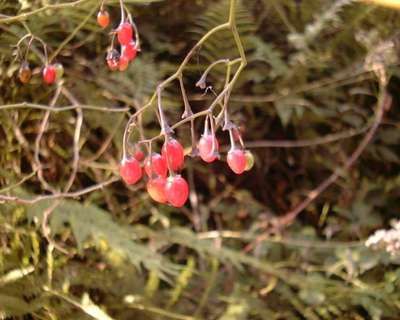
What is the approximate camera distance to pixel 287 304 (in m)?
1.74

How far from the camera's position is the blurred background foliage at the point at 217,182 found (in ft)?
4.86

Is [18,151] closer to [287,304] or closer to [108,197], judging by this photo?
[108,197]

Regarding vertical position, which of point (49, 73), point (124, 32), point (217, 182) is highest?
point (124, 32)

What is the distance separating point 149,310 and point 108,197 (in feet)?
1.25

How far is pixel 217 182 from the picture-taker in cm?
207

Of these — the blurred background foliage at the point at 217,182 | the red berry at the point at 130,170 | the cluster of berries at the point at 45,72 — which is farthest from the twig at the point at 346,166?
the red berry at the point at 130,170

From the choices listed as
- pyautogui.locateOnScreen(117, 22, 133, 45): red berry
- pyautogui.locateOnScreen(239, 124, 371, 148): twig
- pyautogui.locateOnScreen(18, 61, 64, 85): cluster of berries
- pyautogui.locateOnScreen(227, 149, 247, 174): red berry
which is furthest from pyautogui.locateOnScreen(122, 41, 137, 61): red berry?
pyautogui.locateOnScreen(239, 124, 371, 148): twig

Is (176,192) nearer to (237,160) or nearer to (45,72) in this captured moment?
(237,160)

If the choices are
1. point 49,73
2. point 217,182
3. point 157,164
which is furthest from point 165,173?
point 217,182

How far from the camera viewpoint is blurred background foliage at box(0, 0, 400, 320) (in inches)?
58.3

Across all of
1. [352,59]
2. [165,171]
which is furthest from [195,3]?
[165,171]

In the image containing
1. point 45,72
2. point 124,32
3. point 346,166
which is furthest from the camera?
point 346,166

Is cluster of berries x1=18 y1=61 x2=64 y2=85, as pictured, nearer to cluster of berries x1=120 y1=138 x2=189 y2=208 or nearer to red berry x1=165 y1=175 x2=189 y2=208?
cluster of berries x1=120 y1=138 x2=189 y2=208

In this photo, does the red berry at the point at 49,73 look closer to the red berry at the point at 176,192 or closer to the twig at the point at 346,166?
the red berry at the point at 176,192
